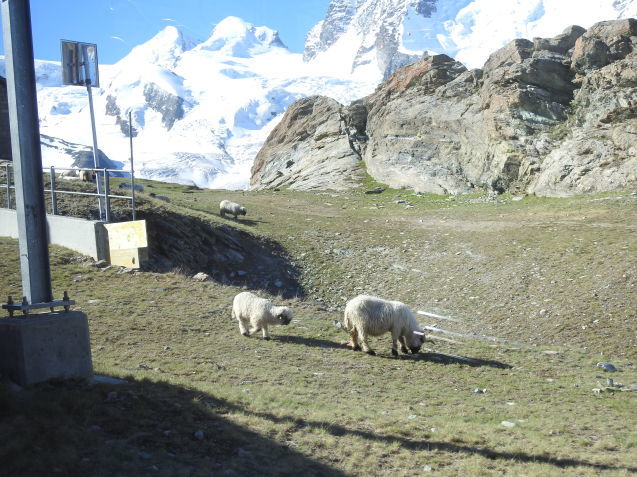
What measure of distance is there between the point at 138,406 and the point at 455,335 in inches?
430

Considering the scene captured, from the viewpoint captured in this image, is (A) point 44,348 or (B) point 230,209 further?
(B) point 230,209

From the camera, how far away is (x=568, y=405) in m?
10.2

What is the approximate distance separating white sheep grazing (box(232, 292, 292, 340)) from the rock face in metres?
28.0

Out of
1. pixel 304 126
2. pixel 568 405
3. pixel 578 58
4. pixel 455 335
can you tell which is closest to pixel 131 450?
pixel 568 405

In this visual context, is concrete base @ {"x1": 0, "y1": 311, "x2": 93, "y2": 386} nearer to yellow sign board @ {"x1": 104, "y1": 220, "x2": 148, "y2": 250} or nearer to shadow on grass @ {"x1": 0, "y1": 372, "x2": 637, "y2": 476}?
shadow on grass @ {"x1": 0, "y1": 372, "x2": 637, "y2": 476}

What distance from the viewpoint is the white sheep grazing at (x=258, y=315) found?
44.6 ft

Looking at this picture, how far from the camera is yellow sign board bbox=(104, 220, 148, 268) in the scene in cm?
1681

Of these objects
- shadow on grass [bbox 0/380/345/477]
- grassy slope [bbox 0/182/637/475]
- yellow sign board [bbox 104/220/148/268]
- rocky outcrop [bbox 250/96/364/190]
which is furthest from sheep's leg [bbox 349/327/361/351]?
rocky outcrop [bbox 250/96/364/190]

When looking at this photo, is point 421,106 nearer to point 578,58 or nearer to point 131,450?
point 578,58

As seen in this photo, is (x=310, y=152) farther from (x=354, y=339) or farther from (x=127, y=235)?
(x=354, y=339)

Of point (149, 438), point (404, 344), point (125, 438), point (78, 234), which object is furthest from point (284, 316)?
point (78, 234)

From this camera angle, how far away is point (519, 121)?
43.1m

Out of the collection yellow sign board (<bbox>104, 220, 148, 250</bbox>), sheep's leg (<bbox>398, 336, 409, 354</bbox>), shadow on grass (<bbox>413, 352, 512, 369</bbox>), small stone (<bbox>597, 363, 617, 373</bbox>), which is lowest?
small stone (<bbox>597, 363, 617, 373</bbox>)

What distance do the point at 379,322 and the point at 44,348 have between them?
7786 mm
